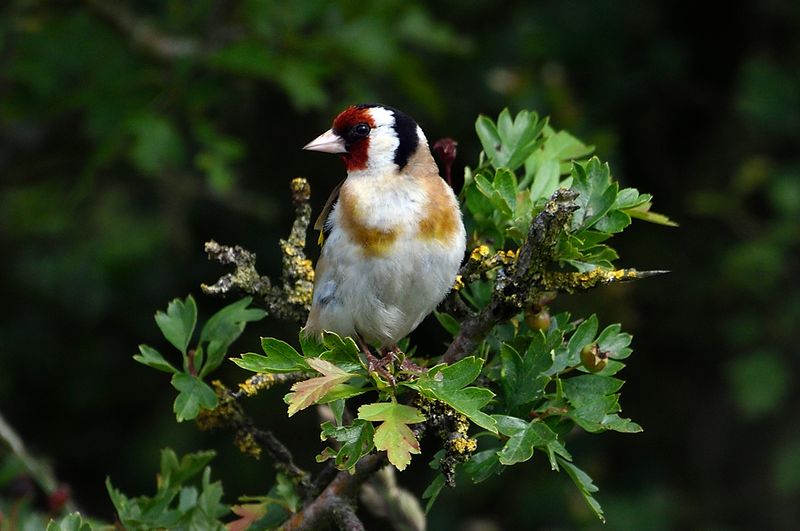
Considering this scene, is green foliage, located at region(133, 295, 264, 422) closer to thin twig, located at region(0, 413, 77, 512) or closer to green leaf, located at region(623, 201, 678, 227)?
thin twig, located at region(0, 413, 77, 512)

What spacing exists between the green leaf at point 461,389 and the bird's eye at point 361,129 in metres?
0.90

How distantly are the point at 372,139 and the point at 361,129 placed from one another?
0.04 metres

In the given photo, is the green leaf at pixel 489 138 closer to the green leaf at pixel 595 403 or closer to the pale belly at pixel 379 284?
the pale belly at pixel 379 284

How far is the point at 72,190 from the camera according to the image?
4.88 metres

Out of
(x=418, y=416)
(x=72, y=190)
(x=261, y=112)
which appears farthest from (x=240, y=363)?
(x=261, y=112)

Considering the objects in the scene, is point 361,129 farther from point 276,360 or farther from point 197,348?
point 276,360

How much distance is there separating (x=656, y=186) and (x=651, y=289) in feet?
1.60

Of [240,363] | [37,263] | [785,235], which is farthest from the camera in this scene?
[37,263]

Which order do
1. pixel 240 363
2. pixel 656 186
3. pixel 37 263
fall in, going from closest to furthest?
pixel 240 363 → pixel 37 263 → pixel 656 186

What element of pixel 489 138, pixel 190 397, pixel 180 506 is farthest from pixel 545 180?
pixel 180 506

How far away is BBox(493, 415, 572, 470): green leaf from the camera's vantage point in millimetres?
2074

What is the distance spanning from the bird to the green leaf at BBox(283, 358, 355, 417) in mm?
365

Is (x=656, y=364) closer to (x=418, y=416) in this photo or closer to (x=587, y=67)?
(x=587, y=67)

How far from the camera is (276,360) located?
6.63 ft
